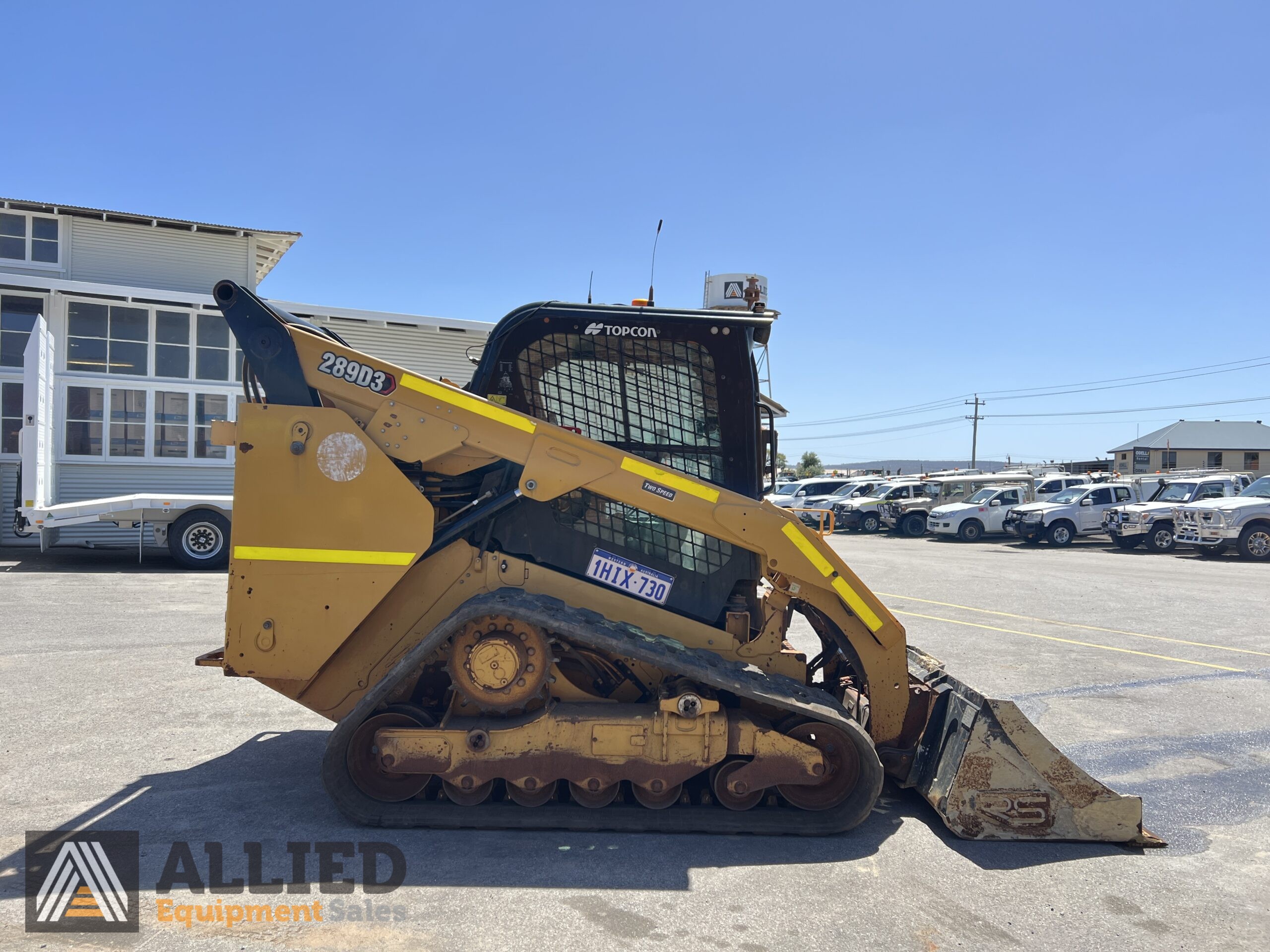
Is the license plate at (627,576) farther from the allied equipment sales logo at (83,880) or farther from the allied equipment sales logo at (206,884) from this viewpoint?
the allied equipment sales logo at (83,880)

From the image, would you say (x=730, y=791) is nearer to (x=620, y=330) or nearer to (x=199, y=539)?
(x=620, y=330)

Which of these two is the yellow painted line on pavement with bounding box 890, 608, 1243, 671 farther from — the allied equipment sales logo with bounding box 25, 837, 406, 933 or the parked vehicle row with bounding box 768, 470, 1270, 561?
the allied equipment sales logo with bounding box 25, 837, 406, 933

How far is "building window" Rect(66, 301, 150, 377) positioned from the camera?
16.0 meters

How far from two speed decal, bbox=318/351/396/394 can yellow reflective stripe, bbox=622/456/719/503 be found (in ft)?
4.10

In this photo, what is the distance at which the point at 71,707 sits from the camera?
19.7 feet

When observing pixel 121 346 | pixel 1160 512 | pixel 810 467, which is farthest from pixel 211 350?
pixel 810 467

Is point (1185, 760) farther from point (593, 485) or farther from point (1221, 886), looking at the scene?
point (593, 485)

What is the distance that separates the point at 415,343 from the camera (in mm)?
19016

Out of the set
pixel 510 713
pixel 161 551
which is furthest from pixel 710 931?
pixel 161 551

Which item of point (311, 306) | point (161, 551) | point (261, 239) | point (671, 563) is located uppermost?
point (261, 239)

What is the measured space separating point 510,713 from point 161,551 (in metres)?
14.6

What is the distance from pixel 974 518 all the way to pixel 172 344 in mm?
22832

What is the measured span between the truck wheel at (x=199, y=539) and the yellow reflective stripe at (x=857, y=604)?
41.2 feet

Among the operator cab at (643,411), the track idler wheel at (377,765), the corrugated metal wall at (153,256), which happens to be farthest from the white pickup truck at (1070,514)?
the track idler wheel at (377,765)
